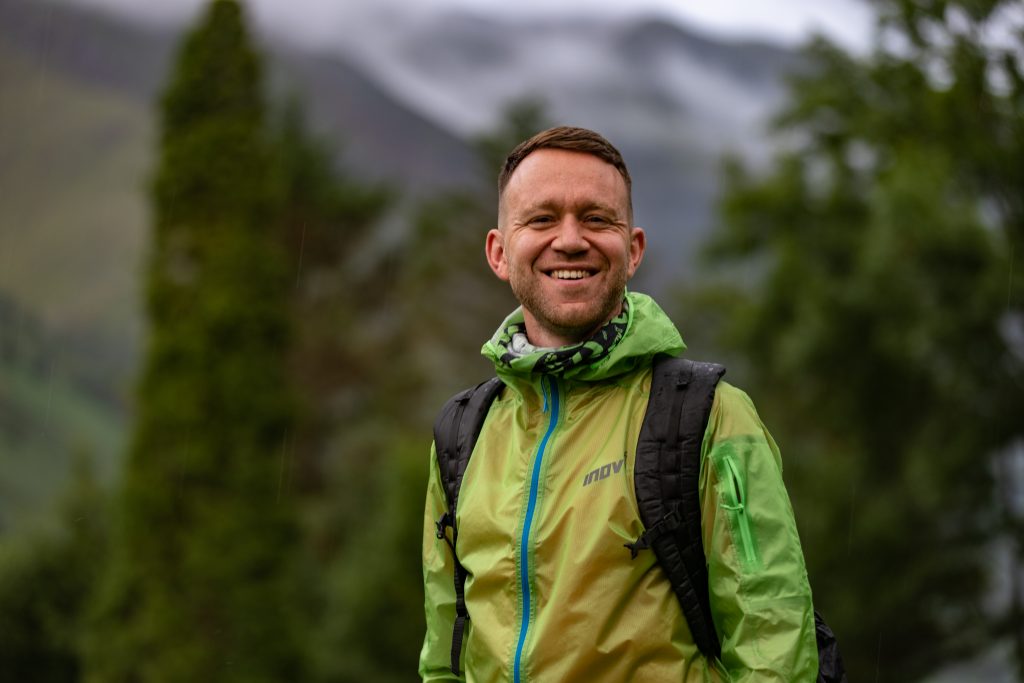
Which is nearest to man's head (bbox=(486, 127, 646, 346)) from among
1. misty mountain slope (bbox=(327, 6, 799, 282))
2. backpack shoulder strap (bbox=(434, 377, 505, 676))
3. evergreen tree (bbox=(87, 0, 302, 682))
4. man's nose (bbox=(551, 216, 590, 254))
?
A: man's nose (bbox=(551, 216, 590, 254))

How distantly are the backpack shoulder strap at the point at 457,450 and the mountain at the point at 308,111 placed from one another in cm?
2562

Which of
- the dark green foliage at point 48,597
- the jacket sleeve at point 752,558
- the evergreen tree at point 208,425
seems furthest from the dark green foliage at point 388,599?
the jacket sleeve at point 752,558

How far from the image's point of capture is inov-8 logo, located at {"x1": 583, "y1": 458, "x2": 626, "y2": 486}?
2.04 meters

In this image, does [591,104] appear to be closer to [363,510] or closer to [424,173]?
[424,173]

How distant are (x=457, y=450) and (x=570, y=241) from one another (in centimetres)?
49

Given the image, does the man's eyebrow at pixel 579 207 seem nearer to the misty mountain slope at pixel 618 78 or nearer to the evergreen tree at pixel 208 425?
the evergreen tree at pixel 208 425

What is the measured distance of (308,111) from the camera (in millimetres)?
29844

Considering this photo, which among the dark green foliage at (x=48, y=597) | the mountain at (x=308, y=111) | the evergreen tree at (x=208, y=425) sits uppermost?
the mountain at (x=308, y=111)

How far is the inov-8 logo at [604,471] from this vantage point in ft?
6.70

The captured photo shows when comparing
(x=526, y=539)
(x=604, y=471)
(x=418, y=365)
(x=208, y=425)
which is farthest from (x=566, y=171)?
(x=418, y=365)

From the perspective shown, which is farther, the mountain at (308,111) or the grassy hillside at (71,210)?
the grassy hillside at (71,210)

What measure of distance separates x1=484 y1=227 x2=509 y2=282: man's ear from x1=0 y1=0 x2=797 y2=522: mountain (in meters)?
25.5

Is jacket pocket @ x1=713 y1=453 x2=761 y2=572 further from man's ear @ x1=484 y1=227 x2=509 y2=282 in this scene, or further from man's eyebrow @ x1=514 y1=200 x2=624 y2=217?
man's ear @ x1=484 y1=227 x2=509 y2=282

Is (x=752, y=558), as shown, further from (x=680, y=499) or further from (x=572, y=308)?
(x=572, y=308)
